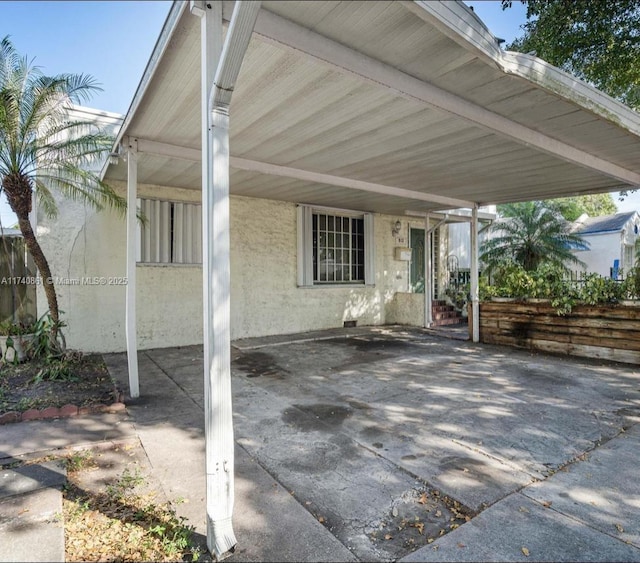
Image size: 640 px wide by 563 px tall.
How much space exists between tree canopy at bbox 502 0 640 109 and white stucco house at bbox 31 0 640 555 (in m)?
2.77

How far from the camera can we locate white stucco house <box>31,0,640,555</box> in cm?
195

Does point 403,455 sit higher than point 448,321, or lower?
lower

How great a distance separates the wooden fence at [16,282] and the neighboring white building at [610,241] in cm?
1754

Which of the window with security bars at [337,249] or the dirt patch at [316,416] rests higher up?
the window with security bars at [337,249]

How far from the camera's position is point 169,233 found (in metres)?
6.88

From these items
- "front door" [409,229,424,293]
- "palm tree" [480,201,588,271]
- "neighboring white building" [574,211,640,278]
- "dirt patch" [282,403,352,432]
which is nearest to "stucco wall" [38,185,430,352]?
"front door" [409,229,424,293]

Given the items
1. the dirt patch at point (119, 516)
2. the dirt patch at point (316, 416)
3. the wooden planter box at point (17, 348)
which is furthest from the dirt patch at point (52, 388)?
the dirt patch at point (316, 416)

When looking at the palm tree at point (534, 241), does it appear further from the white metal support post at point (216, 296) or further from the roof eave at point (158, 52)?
the white metal support post at point (216, 296)

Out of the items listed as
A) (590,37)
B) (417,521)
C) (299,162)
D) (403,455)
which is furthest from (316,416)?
(590,37)

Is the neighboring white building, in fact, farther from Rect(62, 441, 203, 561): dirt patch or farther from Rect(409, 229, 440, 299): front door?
Rect(62, 441, 203, 561): dirt patch

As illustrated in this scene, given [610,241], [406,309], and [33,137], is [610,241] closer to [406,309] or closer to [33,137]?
[406,309]

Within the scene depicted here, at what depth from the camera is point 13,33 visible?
471 cm

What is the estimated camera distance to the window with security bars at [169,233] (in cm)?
664

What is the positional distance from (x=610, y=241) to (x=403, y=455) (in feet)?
57.5
